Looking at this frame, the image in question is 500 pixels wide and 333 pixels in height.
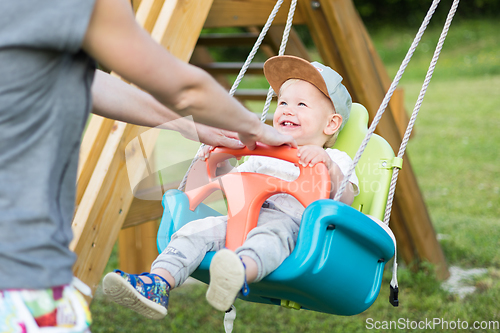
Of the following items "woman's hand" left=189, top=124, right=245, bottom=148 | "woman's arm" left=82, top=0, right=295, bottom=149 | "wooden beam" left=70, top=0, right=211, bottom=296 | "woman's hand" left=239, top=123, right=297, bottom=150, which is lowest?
"wooden beam" left=70, top=0, right=211, bottom=296

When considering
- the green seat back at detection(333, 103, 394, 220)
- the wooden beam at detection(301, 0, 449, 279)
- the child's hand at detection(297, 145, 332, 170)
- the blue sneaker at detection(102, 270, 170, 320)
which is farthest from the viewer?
the wooden beam at detection(301, 0, 449, 279)

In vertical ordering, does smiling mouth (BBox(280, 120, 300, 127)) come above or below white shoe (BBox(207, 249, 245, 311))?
above

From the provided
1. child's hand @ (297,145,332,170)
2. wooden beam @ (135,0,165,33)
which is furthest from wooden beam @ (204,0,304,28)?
child's hand @ (297,145,332,170)

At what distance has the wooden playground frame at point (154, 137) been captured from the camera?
6.50 ft

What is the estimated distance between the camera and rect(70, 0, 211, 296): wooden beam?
1.94 m

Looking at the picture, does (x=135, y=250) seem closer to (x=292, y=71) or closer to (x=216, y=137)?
(x=292, y=71)

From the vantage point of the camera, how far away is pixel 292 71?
199 cm

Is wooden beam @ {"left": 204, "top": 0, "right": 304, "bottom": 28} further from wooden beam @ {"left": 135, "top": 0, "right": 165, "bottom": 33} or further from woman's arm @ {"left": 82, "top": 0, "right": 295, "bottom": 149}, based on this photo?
woman's arm @ {"left": 82, "top": 0, "right": 295, "bottom": 149}

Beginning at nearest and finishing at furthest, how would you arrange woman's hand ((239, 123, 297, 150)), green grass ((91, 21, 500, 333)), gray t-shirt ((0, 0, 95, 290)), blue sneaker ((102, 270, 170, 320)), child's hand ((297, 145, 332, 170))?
gray t-shirt ((0, 0, 95, 290)) → woman's hand ((239, 123, 297, 150)) → blue sneaker ((102, 270, 170, 320)) → child's hand ((297, 145, 332, 170)) → green grass ((91, 21, 500, 333))

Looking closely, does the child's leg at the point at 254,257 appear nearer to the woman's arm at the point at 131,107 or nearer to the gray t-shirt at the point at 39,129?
the woman's arm at the point at 131,107

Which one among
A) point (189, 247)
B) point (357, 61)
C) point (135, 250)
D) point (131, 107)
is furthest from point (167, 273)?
point (135, 250)

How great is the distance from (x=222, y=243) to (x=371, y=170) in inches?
27.7

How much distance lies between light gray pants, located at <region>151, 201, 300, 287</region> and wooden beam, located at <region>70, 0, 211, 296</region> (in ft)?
1.60

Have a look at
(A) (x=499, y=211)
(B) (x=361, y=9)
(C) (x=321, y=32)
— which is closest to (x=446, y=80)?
(B) (x=361, y=9)
